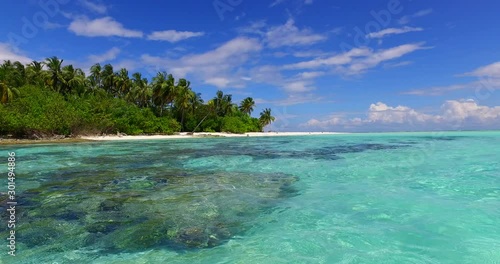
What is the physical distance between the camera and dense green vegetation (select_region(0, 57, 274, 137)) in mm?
40406

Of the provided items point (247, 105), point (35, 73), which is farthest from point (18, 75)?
point (247, 105)

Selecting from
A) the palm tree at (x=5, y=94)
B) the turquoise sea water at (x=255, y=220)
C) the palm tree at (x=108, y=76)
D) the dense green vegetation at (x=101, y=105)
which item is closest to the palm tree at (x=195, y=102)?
the dense green vegetation at (x=101, y=105)

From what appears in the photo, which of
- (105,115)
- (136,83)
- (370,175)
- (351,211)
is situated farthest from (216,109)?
(351,211)

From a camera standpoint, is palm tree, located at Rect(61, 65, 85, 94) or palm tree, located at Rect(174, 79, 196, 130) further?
palm tree, located at Rect(174, 79, 196, 130)

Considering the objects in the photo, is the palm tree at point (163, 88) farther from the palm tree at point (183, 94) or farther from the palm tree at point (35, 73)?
the palm tree at point (35, 73)

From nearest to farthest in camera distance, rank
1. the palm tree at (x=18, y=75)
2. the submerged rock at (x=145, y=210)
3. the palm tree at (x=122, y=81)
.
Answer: the submerged rock at (x=145, y=210) < the palm tree at (x=18, y=75) < the palm tree at (x=122, y=81)

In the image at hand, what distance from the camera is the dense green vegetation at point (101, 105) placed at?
4041cm

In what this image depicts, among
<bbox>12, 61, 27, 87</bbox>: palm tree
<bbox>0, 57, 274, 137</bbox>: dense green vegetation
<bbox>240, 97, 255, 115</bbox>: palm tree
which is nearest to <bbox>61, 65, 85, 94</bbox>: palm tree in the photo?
<bbox>0, 57, 274, 137</bbox>: dense green vegetation

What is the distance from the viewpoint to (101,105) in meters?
51.3

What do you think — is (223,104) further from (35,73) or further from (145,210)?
(145,210)

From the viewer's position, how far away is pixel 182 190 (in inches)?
393

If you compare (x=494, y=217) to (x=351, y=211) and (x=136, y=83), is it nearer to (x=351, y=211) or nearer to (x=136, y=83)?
(x=351, y=211)

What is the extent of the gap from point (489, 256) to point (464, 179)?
8396mm

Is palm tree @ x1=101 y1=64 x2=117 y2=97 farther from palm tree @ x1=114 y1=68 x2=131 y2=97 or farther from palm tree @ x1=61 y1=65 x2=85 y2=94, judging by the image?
palm tree @ x1=61 y1=65 x2=85 y2=94
